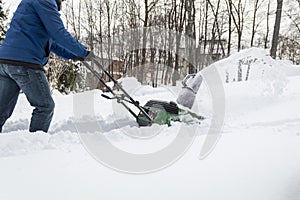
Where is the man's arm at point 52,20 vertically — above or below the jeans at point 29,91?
above

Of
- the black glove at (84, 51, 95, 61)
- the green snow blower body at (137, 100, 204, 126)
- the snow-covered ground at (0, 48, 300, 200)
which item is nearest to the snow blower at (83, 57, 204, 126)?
the green snow blower body at (137, 100, 204, 126)

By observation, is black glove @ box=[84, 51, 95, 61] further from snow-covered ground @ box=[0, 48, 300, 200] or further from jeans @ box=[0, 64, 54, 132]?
snow-covered ground @ box=[0, 48, 300, 200]

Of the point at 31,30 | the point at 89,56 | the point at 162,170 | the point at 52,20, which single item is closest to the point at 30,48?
the point at 31,30

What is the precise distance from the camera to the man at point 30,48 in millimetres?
2428

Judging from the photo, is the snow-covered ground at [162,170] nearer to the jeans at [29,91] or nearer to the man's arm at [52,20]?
the jeans at [29,91]

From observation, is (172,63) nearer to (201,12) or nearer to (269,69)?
(201,12)

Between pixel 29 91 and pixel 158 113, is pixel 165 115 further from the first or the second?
pixel 29 91

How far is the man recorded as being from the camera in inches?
95.6

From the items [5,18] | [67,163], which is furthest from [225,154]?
[5,18]

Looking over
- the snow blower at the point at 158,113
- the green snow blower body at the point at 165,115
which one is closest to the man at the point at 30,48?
the snow blower at the point at 158,113

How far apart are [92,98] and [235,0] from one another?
21.5 m

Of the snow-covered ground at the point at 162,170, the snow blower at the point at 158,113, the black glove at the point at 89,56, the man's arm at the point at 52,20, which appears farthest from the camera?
the snow blower at the point at 158,113

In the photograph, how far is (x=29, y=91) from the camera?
2.49m

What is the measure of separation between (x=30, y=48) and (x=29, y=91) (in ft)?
1.18
